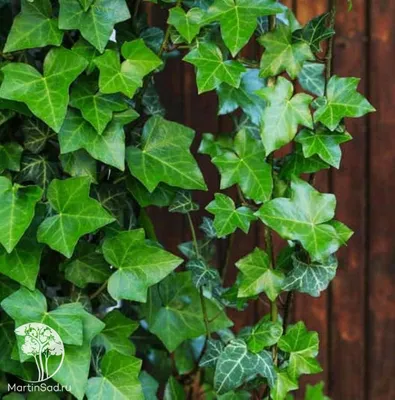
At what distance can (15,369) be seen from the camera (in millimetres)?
1532

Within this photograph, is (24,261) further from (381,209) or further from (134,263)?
(381,209)

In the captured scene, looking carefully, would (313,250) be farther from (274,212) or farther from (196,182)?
(196,182)

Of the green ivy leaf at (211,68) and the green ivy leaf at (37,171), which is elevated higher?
the green ivy leaf at (211,68)

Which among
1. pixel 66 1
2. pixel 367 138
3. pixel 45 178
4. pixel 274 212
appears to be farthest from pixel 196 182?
pixel 367 138

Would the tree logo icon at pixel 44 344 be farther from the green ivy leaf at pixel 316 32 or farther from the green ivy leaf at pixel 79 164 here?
the green ivy leaf at pixel 316 32

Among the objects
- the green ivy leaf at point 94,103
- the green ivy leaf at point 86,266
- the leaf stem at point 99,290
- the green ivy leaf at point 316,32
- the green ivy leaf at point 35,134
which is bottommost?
the leaf stem at point 99,290

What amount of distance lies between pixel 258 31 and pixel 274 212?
0.42m

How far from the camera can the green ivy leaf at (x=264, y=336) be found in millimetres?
1480

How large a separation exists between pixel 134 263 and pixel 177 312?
25cm

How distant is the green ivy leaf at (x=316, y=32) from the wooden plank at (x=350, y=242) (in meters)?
0.43

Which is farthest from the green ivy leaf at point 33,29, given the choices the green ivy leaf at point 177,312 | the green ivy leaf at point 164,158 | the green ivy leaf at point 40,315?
the green ivy leaf at point 177,312

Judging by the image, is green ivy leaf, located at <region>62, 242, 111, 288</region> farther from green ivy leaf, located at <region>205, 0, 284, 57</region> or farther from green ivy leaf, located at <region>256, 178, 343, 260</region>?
green ivy leaf, located at <region>205, 0, 284, 57</region>

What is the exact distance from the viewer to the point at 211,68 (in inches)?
56.9

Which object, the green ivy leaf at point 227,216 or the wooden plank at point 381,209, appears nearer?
the green ivy leaf at point 227,216
